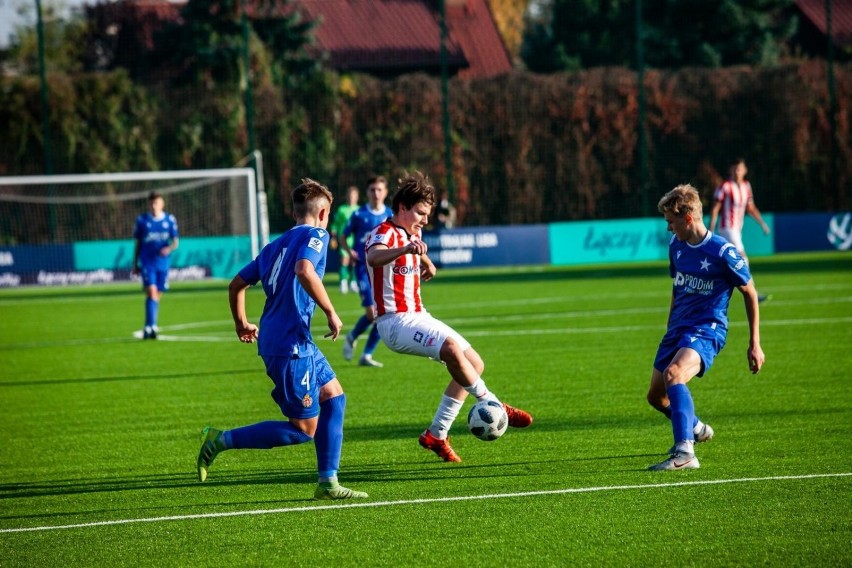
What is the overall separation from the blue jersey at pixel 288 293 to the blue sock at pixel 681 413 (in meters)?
2.33

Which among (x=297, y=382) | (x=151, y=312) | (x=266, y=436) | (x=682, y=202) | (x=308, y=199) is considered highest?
(x=308, y=199)

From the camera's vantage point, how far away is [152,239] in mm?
17344

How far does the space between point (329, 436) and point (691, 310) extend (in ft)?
8.50

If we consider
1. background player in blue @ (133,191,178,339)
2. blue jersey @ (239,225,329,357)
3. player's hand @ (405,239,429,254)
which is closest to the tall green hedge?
background player in blue @ (133,191,178,339)

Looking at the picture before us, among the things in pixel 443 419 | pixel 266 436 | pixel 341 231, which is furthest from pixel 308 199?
pixel 341 231

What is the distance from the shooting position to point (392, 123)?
114 feet

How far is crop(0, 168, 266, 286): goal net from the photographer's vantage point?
28.5m

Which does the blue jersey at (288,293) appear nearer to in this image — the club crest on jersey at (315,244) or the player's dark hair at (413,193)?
the club crest on jersey at (315,244)

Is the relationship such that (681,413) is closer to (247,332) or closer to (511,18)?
(247,332)

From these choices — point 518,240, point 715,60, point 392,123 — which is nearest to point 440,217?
point 518,240

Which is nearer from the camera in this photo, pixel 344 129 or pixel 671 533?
pixel 671 533

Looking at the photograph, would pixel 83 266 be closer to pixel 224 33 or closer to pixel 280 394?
pixel 224 33

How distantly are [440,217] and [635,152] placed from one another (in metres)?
7.39

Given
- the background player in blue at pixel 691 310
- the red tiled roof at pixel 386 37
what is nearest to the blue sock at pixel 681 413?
the background player in blue at pixel 691 310
